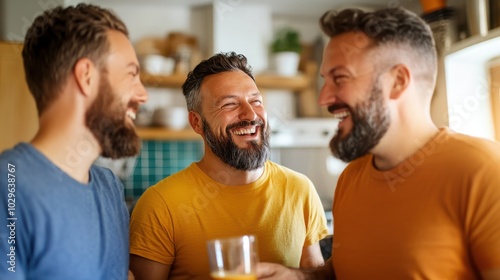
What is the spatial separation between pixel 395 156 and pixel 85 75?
0.66 meters

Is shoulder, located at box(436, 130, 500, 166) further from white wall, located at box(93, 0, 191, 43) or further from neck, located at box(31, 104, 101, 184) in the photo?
white wall, located at box(93, 0, 191, 43)

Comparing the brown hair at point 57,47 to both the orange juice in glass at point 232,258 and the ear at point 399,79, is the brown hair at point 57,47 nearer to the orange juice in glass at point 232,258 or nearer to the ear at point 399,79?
the orange juice in glass at point 232,258

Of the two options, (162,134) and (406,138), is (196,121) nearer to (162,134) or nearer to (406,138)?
(406,138)

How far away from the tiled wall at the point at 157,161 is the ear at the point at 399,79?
235 cm

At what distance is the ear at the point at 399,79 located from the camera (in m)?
0.96

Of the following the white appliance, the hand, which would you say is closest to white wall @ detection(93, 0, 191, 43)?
the white appliance

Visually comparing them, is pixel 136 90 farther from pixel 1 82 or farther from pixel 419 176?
pixel 1 82

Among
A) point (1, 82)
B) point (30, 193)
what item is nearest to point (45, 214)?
point (30, 193)

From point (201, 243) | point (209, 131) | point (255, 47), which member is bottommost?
point (201, 243)

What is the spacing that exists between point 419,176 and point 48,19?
31.1 inches

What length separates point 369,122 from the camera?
96 centimetres

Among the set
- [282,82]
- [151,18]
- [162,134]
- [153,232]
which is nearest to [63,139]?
[153,232]

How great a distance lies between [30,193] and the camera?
75 cm

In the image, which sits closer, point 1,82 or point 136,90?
point 136,90
